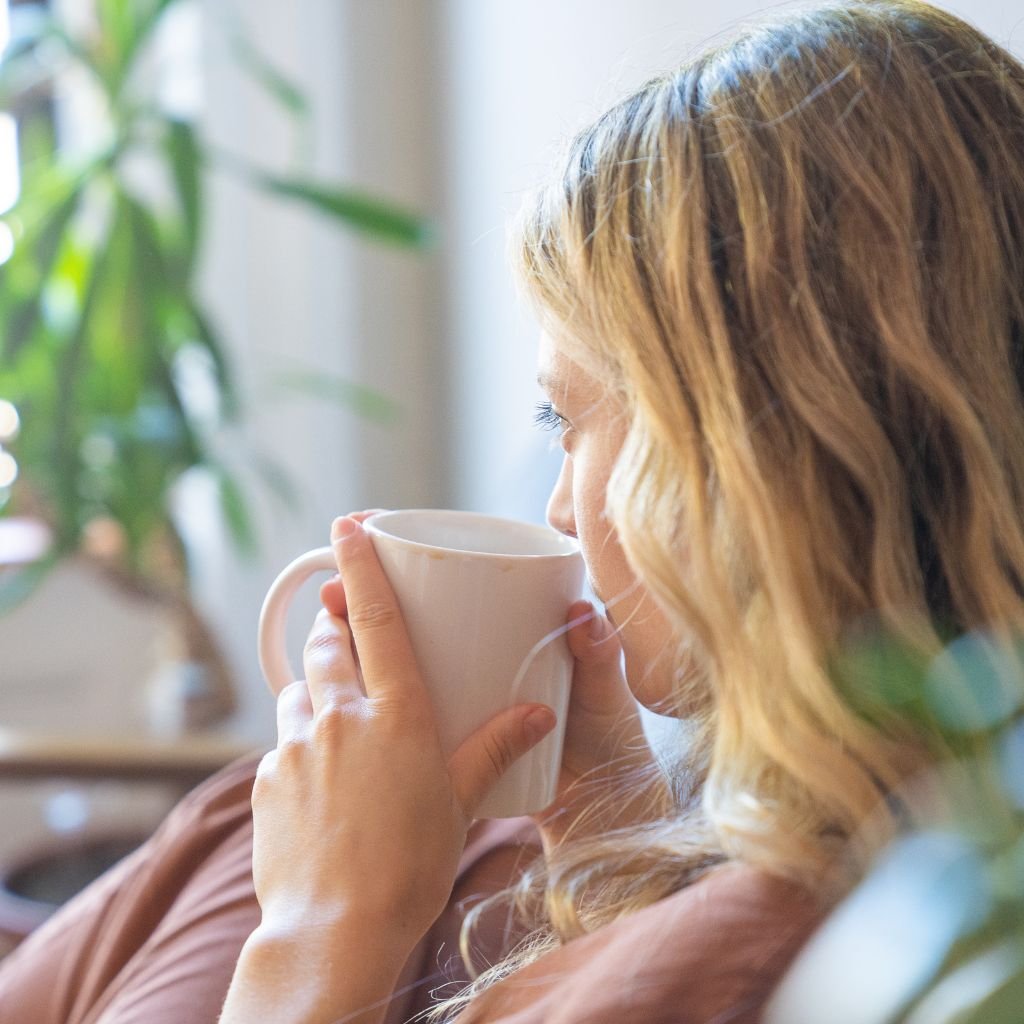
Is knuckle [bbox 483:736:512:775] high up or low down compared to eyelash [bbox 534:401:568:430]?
down

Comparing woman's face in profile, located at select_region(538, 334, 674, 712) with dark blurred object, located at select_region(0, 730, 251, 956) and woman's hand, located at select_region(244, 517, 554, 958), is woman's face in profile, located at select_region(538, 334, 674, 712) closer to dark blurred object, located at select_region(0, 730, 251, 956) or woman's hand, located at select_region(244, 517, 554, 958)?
woman's hand, located at select_region(244, 517, 554, 958)

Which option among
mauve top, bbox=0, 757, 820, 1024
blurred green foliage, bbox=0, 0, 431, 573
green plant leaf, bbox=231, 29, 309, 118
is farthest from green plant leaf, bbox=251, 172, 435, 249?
mauve top, bbox=0, 757, 820, 1024

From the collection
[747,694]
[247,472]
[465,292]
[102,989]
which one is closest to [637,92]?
[747,694]

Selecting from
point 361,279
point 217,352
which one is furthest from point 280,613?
point 361,279

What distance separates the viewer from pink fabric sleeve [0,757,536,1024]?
67cm

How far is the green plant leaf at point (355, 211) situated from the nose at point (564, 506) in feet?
3.42

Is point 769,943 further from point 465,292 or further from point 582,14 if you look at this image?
point 465,292

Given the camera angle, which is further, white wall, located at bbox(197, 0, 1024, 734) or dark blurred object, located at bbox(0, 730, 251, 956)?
white wall, located at bbox(197, 0, 1024, 734)

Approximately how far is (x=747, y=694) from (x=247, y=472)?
1673mm

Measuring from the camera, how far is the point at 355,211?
1.61m

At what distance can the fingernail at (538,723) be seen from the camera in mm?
598

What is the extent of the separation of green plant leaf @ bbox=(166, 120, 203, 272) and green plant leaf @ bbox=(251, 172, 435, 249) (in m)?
0.08

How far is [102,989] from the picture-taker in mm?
748

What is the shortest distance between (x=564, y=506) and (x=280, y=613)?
6.7 inches
